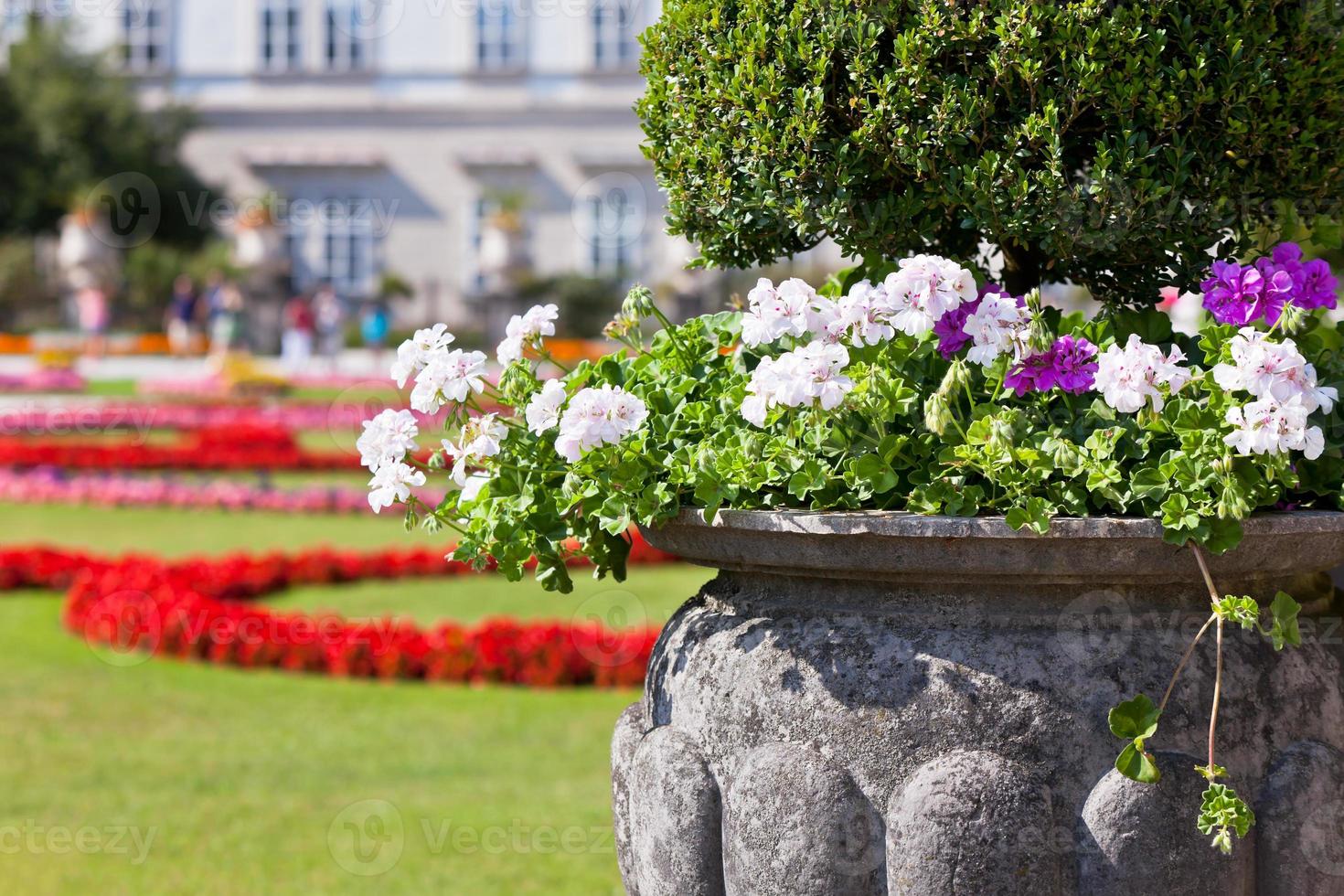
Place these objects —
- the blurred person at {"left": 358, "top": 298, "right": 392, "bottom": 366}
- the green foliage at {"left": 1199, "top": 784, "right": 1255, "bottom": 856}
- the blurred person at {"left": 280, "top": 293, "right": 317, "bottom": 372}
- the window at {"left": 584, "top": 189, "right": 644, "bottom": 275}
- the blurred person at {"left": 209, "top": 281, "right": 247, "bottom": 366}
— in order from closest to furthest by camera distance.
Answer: the green foliage at {"left": 1199, "top": 784, "right": 1255, "bottom": 856} < the blurred person at {"left": 209, "top": 281, "right": 247, "bottom": 366} < the blurred person at {"left": 280, "top": 293, "right": 317, "bottom": 372} < the blurred person at {"left": 358, "top": 298, "right": 392, "bottom": 366} < the window at {"left": 584, "top": 189, "right": 644, "bottom": 275}

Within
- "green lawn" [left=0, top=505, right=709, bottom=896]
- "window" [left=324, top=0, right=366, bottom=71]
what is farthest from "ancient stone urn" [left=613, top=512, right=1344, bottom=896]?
"window" [left=324, top=0, right=366, bottom=71]

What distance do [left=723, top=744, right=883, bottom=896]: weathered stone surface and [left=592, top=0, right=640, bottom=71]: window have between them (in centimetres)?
2988

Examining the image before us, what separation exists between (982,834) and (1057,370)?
2.22 ft

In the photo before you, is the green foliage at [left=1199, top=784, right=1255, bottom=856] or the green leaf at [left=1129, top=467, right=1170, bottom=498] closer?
the green foliage at [left=1199, top=784, right=1255, bottom=856]

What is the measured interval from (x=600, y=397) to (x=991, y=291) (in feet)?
2.00

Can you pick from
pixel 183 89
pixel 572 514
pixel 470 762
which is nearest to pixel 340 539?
pixel 470 762

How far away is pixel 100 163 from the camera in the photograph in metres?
31.0

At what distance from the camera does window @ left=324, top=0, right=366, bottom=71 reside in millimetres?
31500

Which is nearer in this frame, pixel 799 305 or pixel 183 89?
pixel 799 305

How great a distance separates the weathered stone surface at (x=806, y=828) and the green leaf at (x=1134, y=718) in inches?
14.2

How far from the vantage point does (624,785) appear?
249 centimetres

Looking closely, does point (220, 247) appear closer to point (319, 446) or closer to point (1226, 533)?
point (319, 446)

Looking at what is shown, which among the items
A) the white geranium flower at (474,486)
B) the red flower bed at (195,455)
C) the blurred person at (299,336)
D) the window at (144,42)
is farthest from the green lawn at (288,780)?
the window at (144,42)

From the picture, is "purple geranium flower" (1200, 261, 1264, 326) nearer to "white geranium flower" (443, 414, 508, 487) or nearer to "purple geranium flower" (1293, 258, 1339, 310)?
"purple geranium flower" (1293, 258, 1339, 310)
